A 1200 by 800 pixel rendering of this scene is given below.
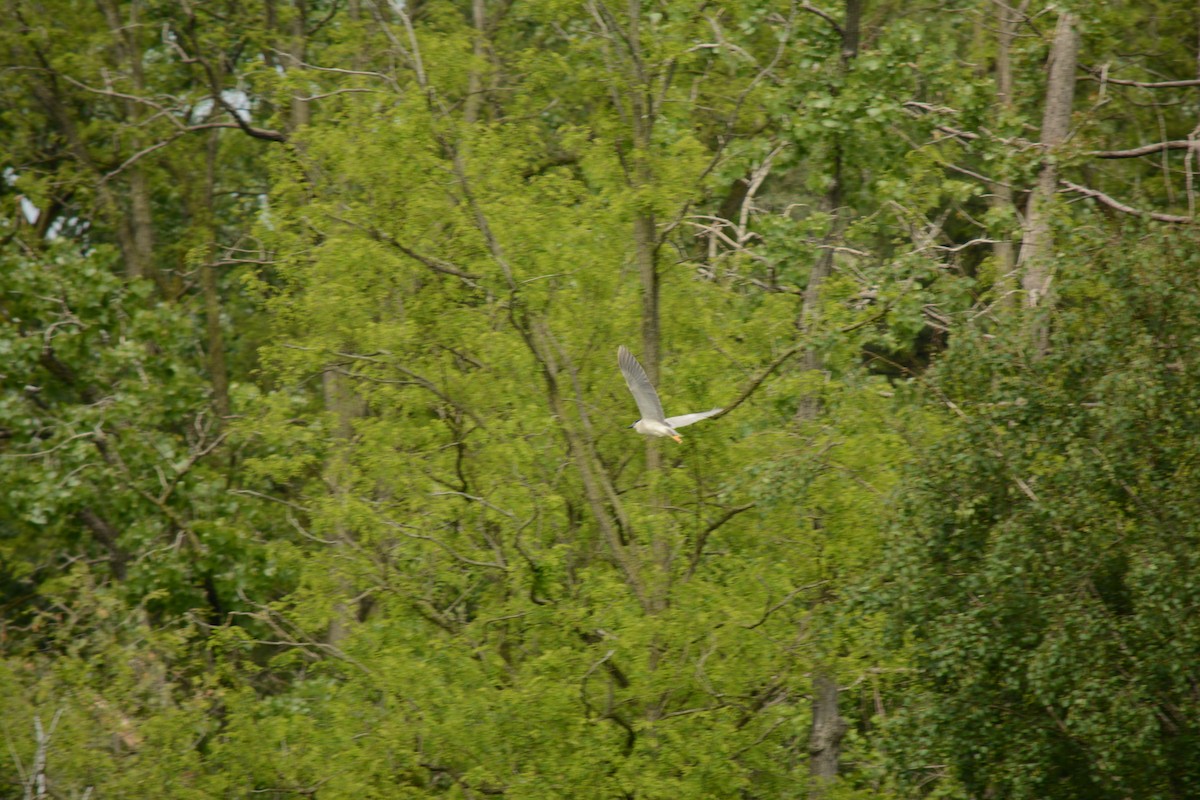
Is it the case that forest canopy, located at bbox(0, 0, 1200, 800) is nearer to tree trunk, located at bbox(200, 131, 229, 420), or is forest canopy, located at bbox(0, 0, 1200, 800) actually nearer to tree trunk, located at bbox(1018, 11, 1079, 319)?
tree trunk, located at bbox(1018, 11, 1079, 319)

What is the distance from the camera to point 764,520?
15438mm

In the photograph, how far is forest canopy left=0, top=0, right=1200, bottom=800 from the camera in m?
11.3

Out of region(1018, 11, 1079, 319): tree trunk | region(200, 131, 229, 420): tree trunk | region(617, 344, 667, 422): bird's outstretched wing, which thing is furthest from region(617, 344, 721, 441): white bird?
region(200, 131, 229, 420): tree trunk

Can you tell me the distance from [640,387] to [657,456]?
3.65 m

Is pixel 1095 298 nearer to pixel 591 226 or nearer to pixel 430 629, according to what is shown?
pixel 591 226

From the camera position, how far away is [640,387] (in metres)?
13.2

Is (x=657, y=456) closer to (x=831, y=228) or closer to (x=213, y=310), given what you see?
(x=831, y=228)

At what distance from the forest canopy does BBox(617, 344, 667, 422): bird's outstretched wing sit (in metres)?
1.58

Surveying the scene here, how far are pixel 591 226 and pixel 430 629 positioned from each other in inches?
179

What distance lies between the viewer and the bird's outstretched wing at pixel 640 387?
43.2 ft

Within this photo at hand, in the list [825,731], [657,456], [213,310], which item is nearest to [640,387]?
[657,456]

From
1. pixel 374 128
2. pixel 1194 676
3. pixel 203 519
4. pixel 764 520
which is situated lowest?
pixel 203 519

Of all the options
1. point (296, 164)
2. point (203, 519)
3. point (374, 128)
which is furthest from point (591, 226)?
point (203, 519)

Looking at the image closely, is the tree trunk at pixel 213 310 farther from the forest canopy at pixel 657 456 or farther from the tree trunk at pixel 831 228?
the tree trunk at pixel 831 228
